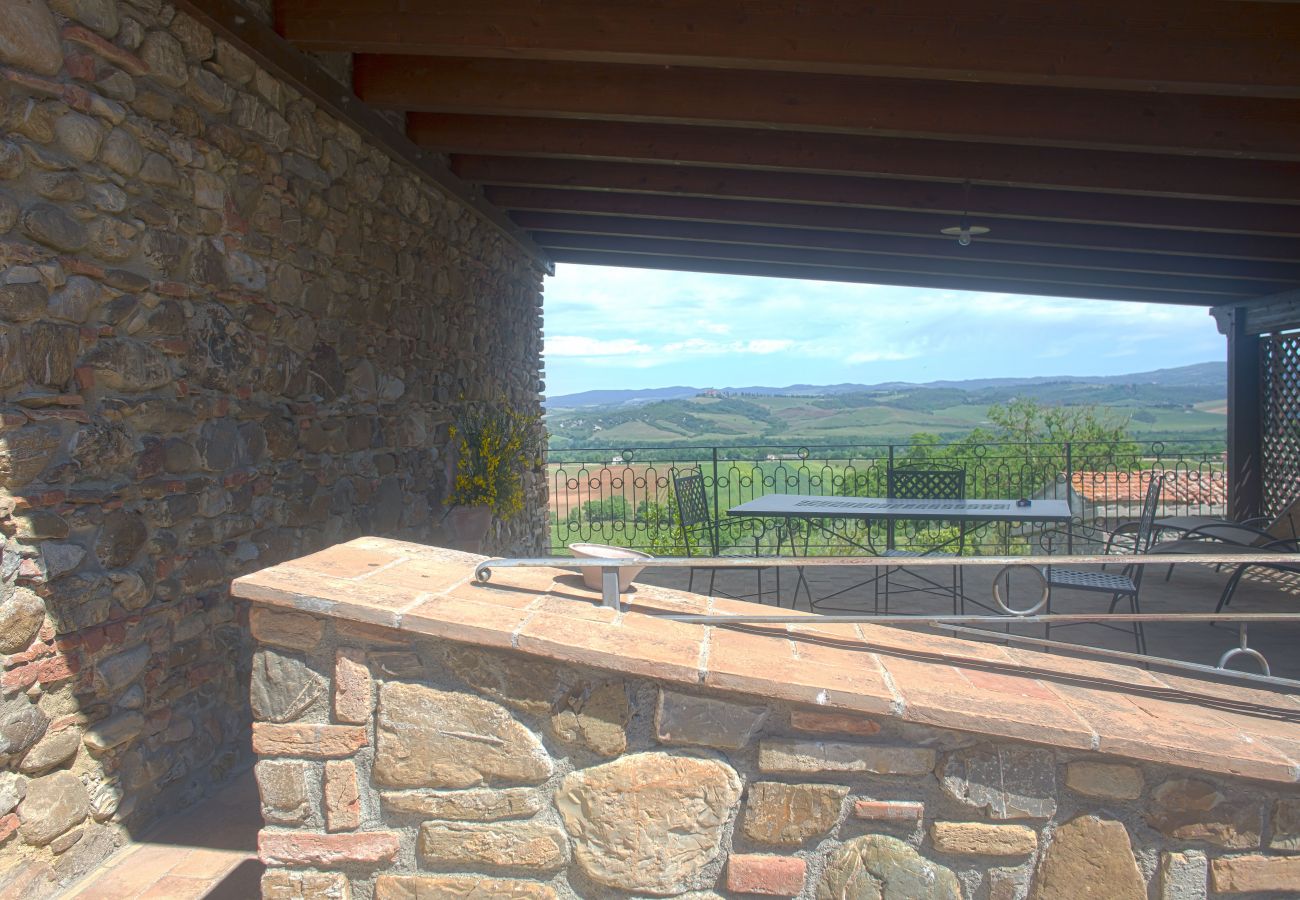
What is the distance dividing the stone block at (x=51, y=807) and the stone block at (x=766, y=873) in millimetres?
1785

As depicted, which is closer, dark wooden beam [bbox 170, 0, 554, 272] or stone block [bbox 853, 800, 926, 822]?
stone block [bbox 853, 800, 926, 822]

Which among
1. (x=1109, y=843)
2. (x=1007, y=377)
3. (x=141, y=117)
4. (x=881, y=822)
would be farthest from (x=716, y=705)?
(x=1007, y=377)

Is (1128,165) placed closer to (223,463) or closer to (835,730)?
(835,730)

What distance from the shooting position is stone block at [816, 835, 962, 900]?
5.51 ft

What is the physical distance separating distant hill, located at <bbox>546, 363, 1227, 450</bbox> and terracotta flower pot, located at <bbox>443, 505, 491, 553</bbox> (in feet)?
21.6

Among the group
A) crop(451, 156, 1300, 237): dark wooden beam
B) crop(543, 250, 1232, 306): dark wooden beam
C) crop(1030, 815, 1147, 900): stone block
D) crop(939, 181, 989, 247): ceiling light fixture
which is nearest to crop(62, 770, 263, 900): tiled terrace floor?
crop(1030, 815, 1147, 900): stone block

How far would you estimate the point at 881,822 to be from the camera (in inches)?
66.1

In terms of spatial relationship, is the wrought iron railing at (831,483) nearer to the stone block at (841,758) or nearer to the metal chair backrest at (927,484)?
the metal chair backrest at (927,484)

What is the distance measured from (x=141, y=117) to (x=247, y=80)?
62 centimetres

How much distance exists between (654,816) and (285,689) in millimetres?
750

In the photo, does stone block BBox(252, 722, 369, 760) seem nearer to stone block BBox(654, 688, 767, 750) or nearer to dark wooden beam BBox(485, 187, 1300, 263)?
stone block BBox(654, 688, 767, 750)

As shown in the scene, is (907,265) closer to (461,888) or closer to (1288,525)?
(1288,525)

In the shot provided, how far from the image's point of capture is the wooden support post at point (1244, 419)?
26.1ft

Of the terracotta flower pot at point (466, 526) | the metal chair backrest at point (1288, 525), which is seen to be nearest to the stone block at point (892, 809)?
the terracotta flower pot at point (466, 526)
